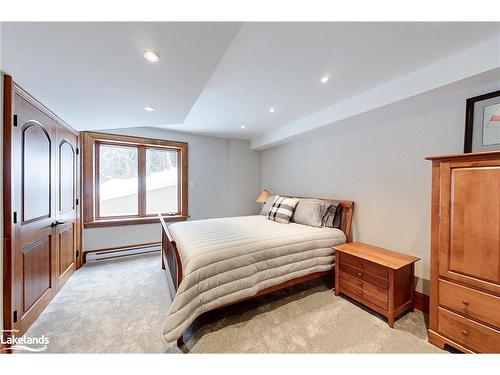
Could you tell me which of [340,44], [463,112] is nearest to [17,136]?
[340,44]

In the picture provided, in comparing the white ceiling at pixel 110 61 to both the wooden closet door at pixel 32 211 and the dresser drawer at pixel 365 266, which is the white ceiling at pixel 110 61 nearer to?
the wooden closet door at pixel 32 211

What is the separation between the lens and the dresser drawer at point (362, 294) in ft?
6.24

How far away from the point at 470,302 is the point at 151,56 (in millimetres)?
2814

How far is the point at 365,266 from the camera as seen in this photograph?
6.73 feet

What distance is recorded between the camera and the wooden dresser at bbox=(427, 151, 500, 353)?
4.31 feet

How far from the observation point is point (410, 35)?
1383mm

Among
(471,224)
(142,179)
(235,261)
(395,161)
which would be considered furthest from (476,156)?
(142,179)

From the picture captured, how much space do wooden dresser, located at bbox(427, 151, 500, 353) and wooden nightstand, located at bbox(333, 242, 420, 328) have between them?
0.92 ft

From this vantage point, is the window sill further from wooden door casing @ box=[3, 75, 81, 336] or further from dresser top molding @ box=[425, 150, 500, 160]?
dresser top molding @ box=[425, 150, 500, 160]

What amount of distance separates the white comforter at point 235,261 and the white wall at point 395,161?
1.92 feet

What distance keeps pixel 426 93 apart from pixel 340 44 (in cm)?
103
